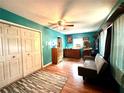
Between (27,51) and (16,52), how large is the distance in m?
0.56

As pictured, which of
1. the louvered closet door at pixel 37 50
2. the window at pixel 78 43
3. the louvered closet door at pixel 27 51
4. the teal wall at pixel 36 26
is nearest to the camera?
the teal wall at pixel 36 26

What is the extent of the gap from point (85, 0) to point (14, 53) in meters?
2.75

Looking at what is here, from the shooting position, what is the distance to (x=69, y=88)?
7.89 feet

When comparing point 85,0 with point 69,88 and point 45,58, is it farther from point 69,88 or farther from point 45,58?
point 45,58

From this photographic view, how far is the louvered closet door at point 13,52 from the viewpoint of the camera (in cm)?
264

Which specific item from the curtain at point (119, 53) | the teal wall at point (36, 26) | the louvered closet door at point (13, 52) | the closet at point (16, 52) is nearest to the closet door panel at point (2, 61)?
the closet at point (16, 52)

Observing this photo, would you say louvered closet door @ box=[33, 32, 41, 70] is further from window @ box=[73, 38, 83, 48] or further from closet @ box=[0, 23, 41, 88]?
window @ box=[73, 38, 83, 48]

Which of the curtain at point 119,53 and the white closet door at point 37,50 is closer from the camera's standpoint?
the curtain at point 119,53

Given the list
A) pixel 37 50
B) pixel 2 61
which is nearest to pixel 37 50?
pixel 37 50

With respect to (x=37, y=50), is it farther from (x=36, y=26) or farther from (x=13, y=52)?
(x=13, y=52)

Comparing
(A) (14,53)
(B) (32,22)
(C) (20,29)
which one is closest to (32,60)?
(A) (14,53)

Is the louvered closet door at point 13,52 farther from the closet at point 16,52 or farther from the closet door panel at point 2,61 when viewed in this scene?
the closet door panel at point 2,61

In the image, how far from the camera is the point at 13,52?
281 cm

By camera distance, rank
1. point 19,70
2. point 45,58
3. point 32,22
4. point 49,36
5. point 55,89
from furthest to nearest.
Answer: point 49,36 → point 45,58 → point 32,22 → point 19,70 → point 55,89
